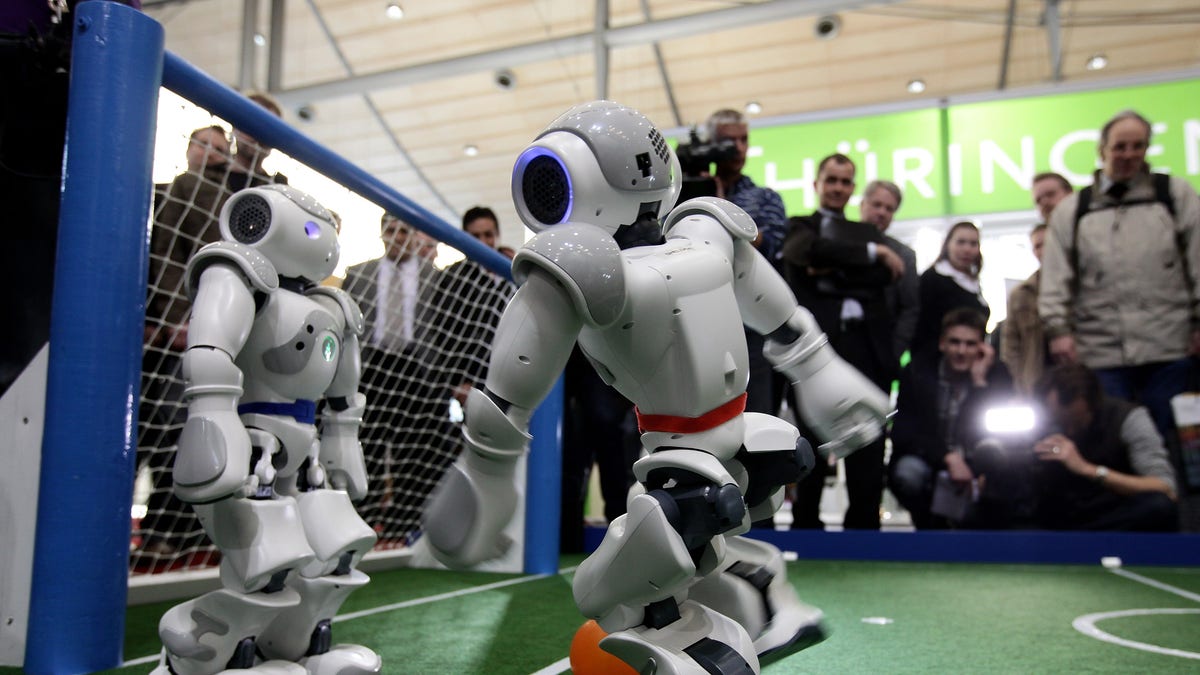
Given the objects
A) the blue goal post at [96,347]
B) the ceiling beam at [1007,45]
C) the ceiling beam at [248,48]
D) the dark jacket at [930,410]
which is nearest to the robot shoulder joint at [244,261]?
the blue goal post at [96,347]

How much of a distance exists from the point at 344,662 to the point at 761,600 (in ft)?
2.52

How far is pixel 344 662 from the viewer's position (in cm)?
154

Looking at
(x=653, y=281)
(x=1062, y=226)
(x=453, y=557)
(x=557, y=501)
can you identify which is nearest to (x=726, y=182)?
(x=557, y=501)

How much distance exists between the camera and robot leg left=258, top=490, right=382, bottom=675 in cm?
155

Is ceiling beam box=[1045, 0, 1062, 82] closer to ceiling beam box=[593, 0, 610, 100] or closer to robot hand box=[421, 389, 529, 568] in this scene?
ceiling beam box=[593, 0, 610, 100]

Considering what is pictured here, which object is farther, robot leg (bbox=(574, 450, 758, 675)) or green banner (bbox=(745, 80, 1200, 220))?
green banner (bbox=(745, 80, 1200, 220))

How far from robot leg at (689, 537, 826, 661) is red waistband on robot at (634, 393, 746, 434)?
0.77ft

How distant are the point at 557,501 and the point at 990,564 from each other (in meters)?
1.93

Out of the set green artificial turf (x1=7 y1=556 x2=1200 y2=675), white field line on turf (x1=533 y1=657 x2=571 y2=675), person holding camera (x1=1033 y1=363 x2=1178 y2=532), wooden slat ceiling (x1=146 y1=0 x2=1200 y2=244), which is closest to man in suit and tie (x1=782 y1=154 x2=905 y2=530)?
person holding camera (x1=1033 y1=363 x2=1178 y2=532)

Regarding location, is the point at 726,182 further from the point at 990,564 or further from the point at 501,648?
the point at 990,564

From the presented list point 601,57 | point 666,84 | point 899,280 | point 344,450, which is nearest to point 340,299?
point 344,450

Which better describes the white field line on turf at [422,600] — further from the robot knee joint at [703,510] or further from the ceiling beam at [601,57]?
the ceiling beam at [601,57]

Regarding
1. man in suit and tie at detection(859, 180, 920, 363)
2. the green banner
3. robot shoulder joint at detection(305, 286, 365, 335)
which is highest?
the green banner

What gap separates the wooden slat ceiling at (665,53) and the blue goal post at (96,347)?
613 centimetres
